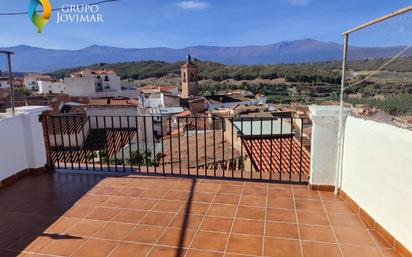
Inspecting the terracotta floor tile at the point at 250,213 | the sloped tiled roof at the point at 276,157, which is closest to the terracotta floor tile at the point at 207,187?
the terracotta floor tile at the point at 250,213

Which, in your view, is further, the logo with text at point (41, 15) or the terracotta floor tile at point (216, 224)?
the logo with text at point (41, 15)

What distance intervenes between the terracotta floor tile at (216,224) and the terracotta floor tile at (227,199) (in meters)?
0.35

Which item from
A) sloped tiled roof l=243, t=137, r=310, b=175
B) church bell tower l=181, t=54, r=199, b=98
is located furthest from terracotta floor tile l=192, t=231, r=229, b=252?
church bell tower l=181, t=54, r=199, b=98

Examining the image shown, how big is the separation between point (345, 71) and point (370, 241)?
150 centimetres

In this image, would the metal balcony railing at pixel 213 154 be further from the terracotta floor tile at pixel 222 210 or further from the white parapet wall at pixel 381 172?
the terracotta floor tile at pixel 222 210

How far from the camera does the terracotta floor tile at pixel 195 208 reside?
2.70 meters

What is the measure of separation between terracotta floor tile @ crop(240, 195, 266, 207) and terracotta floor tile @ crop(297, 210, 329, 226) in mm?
362

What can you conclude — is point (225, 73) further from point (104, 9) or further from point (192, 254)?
point (192, 254)

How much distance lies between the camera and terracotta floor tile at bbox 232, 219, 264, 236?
234 centimetres

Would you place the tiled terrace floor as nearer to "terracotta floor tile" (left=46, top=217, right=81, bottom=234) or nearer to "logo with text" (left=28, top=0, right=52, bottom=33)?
"terracotta floor tile" (left=46, top=217, right=81, bottom=234)

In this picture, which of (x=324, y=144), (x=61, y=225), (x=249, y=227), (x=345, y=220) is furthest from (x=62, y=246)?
(x=324, y=144)

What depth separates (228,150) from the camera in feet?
25.5

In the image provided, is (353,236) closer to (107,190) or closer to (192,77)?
(107,190)

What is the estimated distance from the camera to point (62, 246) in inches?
85.7
